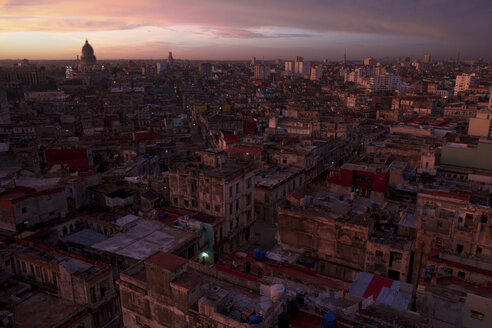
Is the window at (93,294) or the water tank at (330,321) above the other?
the water tank at (330,321)

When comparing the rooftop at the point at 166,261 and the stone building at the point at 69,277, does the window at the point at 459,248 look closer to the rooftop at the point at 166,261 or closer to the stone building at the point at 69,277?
Result: the rooftop at the point at 166,261

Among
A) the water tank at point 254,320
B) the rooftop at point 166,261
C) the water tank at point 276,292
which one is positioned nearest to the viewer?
the water tank at point 254,320

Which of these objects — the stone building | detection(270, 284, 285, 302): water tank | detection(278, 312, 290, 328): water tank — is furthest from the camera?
the stone building

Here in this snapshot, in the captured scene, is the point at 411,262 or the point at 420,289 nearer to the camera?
the point at 420,289

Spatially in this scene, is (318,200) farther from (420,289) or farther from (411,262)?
(420,289)

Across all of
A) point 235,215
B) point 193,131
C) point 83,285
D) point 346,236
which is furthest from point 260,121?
point 83,285

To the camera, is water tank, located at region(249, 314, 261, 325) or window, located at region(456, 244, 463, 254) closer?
water tank, located at region(249, 314, 261, 325)

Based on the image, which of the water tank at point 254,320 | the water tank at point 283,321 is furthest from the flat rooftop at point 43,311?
the water tank at point 283,321

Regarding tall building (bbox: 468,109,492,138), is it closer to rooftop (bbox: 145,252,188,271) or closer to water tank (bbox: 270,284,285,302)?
water tank (bbox: 270,284,285,302)

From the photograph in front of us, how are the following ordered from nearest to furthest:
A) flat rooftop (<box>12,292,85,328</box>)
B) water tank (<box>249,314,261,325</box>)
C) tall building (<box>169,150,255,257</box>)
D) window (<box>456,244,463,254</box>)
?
water tank (<box>249,314,261,325</box>)
flat rooftop (<box>12,292,85,328</box>)
window (<box>456,244,463,254</box>)
tall building (<box>169,150,255,257</box>)

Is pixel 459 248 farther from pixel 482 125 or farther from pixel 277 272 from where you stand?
pixel 482 125

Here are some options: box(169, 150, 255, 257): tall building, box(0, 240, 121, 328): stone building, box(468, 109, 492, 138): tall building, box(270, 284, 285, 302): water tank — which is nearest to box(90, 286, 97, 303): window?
box(0, 240, 121, 328): stone building
